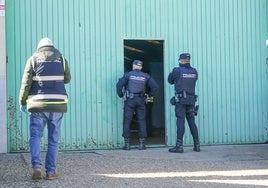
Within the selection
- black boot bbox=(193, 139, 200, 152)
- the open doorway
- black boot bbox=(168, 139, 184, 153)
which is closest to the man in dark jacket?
black boot bbox=(168, 139, 184, 153)

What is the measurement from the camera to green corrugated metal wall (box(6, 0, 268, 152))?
9703mm

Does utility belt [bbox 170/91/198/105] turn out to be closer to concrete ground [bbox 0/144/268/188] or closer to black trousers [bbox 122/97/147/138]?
black trousers [bbox 122/97/147/138]

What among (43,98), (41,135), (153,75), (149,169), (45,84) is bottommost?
(149,169)

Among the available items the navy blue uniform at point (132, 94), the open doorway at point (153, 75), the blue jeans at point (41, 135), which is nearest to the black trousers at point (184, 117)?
the navy blue uniform at point (132, 94)

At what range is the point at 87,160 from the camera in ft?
28.0

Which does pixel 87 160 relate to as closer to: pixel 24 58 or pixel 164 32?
pixel 24 58

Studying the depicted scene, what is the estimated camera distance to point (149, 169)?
7695 millimetres

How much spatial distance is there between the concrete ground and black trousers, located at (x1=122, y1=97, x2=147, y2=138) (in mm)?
421

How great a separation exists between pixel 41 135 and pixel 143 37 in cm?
424

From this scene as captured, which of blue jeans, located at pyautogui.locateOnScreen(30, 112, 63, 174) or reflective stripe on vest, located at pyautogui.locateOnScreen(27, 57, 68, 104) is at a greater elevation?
reflective stripe on vest, located at pyautogui.locateOnScreen(27, 57, 68, 104)

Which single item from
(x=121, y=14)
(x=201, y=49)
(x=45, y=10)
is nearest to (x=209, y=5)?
(x=201, y=49)

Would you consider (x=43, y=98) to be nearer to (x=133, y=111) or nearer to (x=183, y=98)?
(x=133, y=111)

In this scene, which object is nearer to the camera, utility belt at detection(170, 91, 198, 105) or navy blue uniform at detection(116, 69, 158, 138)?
utility belt at detection(170, 91, 198, 105)

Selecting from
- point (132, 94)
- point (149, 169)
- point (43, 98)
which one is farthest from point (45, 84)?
point (132, 94)
